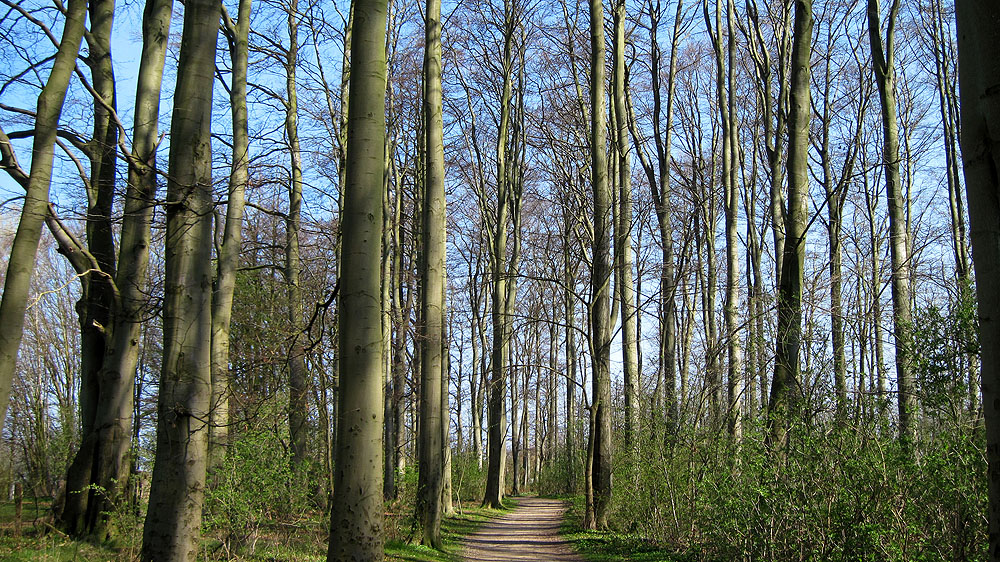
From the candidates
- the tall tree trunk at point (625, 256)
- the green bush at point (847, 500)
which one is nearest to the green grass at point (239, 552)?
the tall tree trunk at point (625, 256)

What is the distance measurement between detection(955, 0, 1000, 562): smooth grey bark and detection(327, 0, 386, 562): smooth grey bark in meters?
3.80

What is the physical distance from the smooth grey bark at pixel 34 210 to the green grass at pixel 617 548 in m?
7.29

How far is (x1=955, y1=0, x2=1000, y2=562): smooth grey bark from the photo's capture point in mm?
2488

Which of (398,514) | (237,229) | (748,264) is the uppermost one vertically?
(748,264)

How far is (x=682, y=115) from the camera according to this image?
22016 millimetres

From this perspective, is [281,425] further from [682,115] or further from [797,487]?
[682,115]

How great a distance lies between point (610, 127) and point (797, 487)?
12.7m

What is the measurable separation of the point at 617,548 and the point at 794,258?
16.8 feet

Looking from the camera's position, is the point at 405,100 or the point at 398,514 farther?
the point at 405,100

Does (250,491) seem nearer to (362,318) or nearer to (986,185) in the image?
(362,318)

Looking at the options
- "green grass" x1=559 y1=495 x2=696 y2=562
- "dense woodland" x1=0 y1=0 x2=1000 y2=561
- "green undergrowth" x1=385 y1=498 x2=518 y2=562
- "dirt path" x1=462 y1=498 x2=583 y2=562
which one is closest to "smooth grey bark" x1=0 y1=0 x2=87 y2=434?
"dense woodland" x1=0 y1=0 x2=1000 y2=561

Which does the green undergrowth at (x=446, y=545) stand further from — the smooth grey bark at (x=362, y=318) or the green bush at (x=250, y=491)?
the smooth grey bark at (x=362, y=318)

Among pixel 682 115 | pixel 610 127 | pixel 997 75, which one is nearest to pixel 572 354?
pixel 682 115

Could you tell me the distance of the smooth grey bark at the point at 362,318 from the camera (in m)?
4.96
